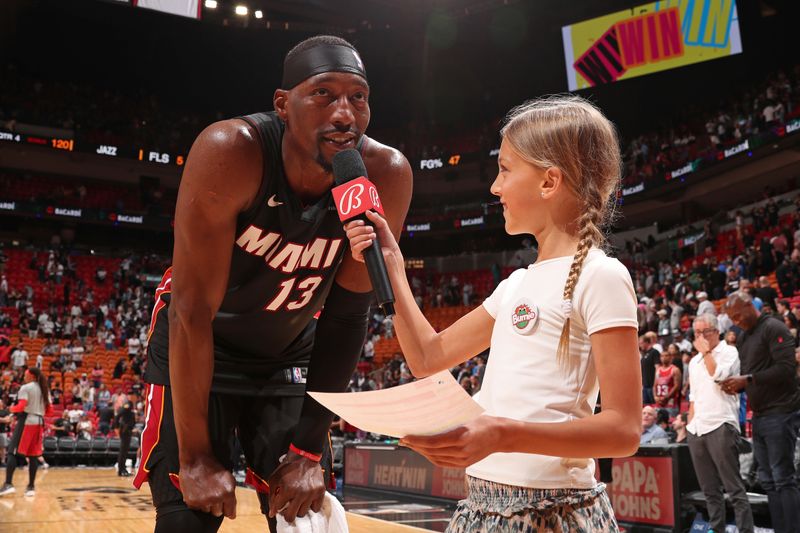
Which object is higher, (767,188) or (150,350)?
(767,188)

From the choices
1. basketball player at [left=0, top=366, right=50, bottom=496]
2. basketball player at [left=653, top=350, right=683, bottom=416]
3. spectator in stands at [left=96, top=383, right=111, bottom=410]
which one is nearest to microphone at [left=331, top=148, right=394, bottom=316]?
basketball player at [left=653, top=350, right=683, bottom=416]

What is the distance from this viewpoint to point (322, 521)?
2125 millimetres

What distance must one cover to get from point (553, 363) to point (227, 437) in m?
1.11

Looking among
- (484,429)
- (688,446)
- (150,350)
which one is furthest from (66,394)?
(484,429)

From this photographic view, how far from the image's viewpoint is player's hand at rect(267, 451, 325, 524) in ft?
6.86

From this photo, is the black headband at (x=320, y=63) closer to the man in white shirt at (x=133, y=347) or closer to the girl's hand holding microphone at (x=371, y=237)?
the girl's hand holding microphone at (x=371, y=237)

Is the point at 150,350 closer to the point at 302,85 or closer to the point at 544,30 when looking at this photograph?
the point at 302,85

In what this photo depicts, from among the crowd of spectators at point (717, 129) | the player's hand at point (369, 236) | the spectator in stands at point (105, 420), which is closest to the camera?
the player's hand at point (369, 236)

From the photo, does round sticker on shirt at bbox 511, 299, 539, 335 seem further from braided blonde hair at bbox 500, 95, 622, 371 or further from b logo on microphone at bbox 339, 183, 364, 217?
b logo on microphone at bbox 339, 183, 364, 217

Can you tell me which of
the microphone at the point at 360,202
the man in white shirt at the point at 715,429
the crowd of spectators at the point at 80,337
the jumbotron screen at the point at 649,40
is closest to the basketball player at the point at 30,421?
the crowd of spectators at the point at 80,337

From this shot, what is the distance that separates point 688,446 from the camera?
6.54 m

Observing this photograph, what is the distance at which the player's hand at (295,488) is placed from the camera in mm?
2092

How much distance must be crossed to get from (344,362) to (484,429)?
1.04 metres

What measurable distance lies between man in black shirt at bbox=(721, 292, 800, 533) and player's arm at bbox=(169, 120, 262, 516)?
15.7ft
